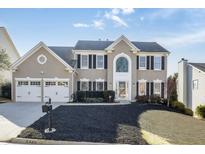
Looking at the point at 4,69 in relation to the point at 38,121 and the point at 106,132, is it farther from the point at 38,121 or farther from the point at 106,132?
the point at 106,132

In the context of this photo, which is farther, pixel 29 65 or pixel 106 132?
pixel 29 65

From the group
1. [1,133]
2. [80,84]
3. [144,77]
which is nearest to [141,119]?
[144,77]

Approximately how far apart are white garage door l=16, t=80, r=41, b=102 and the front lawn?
749 mm

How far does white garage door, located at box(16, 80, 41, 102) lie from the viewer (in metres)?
7.66

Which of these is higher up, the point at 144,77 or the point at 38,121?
the point at 144,77

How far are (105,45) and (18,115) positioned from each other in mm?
3101

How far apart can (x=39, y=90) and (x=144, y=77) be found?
9.76ft

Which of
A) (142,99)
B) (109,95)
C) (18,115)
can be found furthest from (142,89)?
(18,115)

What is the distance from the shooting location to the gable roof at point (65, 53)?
22.9 feet

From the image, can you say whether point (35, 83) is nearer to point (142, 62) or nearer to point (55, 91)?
point (55, 91)

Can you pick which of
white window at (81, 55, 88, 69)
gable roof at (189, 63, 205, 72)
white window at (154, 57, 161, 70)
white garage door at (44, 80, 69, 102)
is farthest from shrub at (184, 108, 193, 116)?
white garage door at (44, 80, 69, 102)

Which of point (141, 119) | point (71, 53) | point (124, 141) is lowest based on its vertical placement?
point (124, 141)

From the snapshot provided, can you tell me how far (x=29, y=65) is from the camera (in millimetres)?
7621
